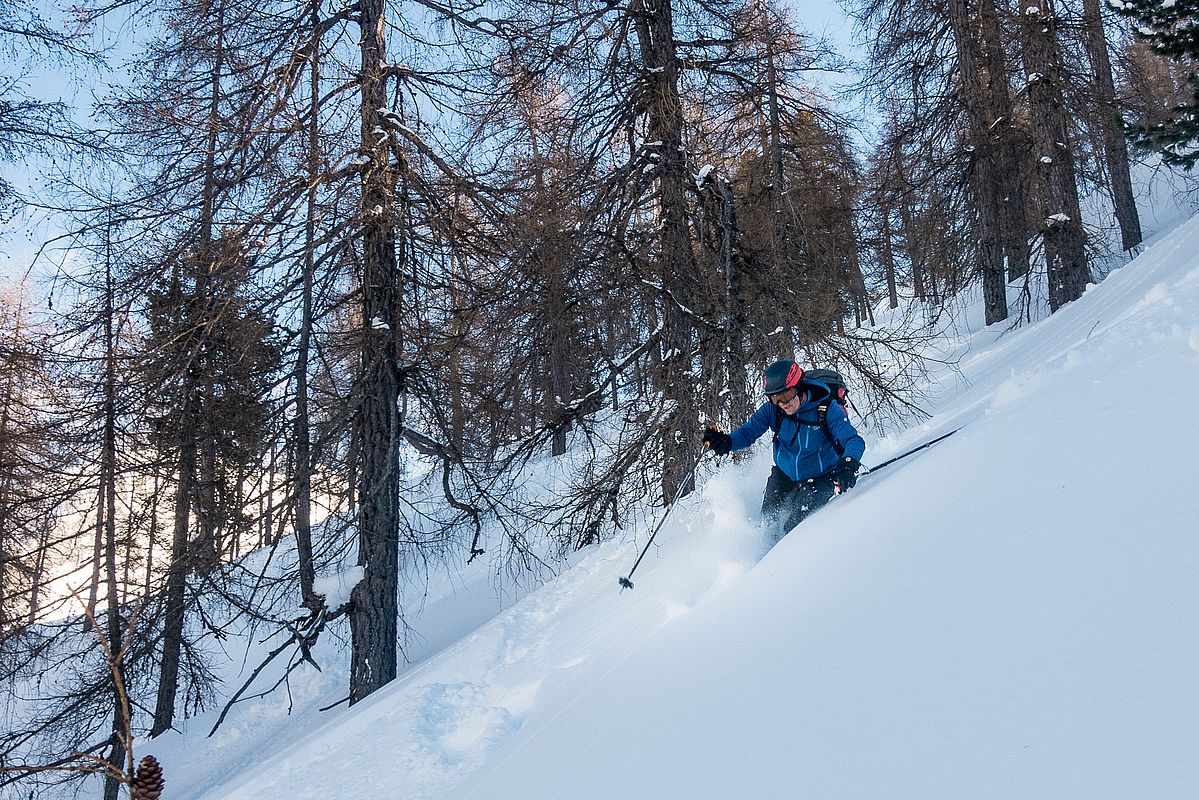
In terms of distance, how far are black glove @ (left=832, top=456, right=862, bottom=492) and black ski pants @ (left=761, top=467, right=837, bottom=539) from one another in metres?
0.14

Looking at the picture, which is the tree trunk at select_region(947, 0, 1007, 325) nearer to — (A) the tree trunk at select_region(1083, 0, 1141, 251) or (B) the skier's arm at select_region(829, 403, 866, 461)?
(A) the tree trunk at select_region(1083, 0, 1141, 251)

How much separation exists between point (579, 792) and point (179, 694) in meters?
13.7

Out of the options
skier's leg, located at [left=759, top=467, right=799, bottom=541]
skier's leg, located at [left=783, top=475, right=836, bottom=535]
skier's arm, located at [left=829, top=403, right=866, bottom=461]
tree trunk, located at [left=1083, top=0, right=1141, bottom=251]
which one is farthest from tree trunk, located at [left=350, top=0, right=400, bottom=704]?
tree trunk, located at [left=1083, top=0, right=1141, bottom=251]

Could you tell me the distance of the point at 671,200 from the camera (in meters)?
7.80

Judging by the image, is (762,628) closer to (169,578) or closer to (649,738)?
(649,738)

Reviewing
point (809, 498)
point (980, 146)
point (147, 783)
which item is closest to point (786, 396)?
point (809, 498)

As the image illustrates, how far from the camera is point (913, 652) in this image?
7.94ft

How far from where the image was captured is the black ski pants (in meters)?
5.80

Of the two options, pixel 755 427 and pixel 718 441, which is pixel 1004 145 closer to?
pixel 755 427

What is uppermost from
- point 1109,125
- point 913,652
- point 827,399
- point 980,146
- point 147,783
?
point 980,146

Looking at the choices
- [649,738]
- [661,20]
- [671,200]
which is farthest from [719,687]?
[661,20]

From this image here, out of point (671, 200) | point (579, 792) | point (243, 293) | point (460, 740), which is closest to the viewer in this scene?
point (579, 792)

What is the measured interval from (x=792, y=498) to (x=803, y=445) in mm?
464

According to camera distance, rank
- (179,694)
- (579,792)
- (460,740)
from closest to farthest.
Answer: (579,792) < (460,740) < (179,694)
